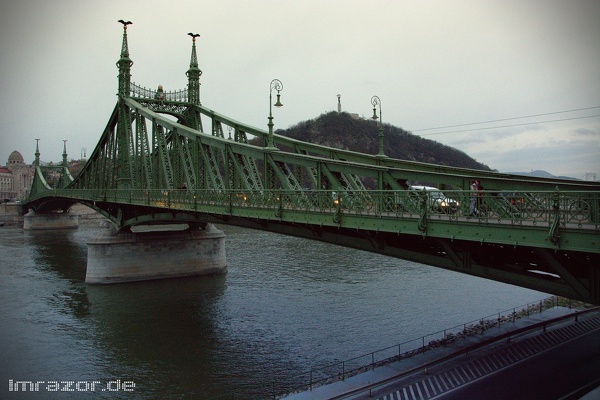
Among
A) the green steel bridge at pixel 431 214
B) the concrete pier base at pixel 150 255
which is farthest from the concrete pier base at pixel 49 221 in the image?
the green steel bridge at pixel 431 214

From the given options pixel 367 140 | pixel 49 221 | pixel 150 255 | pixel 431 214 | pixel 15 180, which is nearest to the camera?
pixel 431 214

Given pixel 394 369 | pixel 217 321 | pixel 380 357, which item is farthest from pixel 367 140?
pixel 394 369

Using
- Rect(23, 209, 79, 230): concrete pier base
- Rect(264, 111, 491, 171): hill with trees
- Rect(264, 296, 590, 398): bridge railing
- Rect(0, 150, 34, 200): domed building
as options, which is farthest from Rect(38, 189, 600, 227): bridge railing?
Rect(0, 150, 34, 200): domed building

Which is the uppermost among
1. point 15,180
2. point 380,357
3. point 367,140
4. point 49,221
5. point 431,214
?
point 367,140

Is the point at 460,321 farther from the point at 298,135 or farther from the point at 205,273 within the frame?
the point at 298,135

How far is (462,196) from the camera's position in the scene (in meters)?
12.4

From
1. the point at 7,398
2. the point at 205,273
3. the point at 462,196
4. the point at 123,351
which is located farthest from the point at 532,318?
the point at 205,273

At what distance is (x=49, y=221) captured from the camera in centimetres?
8612

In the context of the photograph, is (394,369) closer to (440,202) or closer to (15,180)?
(440,202)

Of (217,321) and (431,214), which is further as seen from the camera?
(217,321)

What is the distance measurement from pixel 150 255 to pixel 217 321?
40.8 feet

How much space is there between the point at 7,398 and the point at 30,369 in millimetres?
2567

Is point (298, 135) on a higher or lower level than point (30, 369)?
higher

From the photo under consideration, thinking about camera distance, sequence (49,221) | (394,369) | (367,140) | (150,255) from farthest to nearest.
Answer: (367,140)
(49,221)
(150,255)
(394,369)
